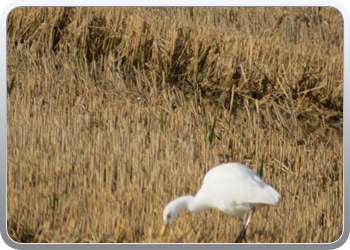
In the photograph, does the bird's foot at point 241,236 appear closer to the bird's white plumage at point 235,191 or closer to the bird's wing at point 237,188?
the bird's white plumage at point 235,191

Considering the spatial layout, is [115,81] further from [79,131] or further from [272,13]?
[272,13]

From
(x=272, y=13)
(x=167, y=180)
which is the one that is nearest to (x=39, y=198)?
(x=167, y=180)

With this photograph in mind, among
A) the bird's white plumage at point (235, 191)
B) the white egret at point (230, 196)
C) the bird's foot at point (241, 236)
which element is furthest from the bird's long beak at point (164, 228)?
the bird's foot at point (241, 236)

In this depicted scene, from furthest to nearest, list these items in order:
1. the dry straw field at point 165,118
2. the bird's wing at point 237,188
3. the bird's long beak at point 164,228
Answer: the dry straw field at point 165,118, the bird's long beak at point 164,228, the bird's wing at point 237,188

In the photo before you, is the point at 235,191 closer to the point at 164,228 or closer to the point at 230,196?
the point at 230,196

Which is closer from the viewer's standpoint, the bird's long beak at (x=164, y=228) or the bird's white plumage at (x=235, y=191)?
the bird's white plumage at (x=235, y=191)

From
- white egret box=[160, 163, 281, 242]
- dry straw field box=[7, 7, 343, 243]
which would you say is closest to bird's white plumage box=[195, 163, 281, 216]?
white egret box=[160, 163, 281, 242]

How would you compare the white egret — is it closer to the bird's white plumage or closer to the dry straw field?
the bird's white plumage

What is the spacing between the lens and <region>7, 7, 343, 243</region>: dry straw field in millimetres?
3230

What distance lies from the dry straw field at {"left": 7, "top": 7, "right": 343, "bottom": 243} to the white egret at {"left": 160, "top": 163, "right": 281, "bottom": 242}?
11cm

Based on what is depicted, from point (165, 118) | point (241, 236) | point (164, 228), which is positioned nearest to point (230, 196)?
point (241, 236)

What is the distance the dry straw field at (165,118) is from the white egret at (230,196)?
11 centimetres

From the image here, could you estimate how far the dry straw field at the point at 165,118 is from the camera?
10.6 feet

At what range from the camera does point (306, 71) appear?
16.8 ft
